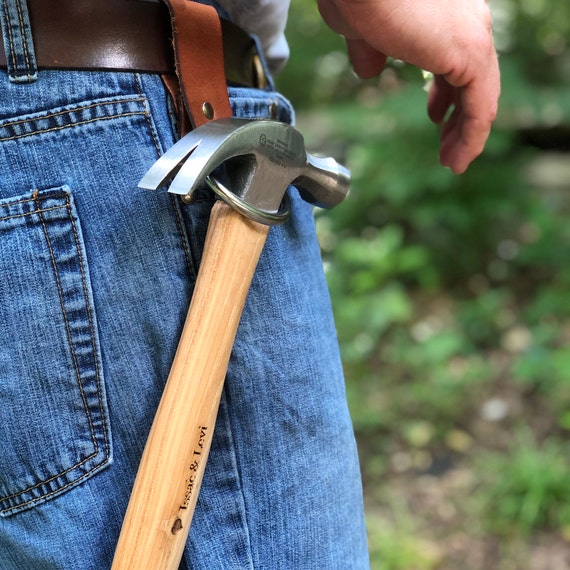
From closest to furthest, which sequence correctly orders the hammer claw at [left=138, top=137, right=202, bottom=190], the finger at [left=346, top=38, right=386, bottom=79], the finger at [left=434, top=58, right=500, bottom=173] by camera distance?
1. the hammer claw at [left=138, top=137, right=202, bottom=190]
2. the finger at [left=434, top=58, right=500, bottom=173]
3. the finger at [left=346, top=38, right=386, bottom=79]

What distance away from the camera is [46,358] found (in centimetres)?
72

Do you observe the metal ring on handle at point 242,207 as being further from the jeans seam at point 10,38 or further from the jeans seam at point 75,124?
the jeans seam at point 10,38

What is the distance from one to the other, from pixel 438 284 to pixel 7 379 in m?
3.28

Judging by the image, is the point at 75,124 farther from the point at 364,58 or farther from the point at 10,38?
the point at 364,58

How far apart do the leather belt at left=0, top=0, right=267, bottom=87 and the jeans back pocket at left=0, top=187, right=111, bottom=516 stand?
0.45 feet

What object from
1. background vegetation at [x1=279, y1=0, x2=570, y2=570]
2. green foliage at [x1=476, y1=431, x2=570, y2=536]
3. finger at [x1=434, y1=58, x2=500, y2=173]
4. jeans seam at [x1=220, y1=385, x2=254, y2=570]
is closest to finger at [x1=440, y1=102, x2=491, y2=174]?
finger at [x1=434, y1=58, x2=500, y2=173]

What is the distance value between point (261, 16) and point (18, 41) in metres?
0.32

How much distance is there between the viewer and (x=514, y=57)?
12.9ft

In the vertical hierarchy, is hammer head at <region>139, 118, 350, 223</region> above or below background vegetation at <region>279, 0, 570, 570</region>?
above

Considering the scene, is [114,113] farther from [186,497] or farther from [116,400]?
[186,497]

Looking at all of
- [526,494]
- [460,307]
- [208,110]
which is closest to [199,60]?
[208,110]

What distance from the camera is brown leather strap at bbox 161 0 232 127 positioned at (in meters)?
0.73

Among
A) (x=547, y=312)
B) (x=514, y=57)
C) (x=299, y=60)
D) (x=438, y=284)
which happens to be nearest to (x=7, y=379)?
(x=547, y=312)

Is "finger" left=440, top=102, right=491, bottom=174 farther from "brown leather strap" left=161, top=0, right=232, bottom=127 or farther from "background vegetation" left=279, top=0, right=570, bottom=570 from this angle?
"background vegetation" left=279, top=0, right=570, bottom=570
